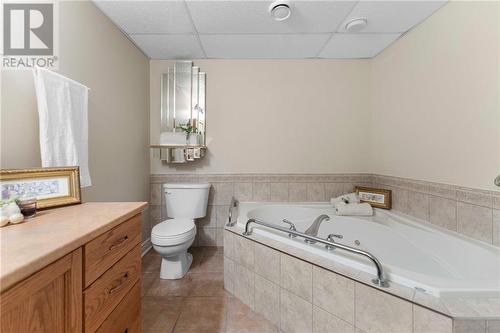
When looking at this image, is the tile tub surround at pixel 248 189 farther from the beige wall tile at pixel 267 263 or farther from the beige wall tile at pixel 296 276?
the beige wall tile at pixel 296 276

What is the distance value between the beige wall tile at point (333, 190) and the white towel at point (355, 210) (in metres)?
0.37

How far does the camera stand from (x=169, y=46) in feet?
6.93

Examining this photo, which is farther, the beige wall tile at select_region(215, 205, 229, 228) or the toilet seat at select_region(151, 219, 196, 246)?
the beige wall tile at select_region(215, 205, 229, 228)

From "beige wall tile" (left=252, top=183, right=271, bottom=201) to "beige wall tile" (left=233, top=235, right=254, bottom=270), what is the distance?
848 mm

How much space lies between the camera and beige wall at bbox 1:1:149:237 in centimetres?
104

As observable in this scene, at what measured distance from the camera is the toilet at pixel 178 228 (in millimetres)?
1683

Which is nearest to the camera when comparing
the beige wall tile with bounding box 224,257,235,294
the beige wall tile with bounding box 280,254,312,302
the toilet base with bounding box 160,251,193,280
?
the beige wall tile with bounding box 280,254,312,302

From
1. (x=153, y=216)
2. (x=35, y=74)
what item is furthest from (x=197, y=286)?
(x=35, y=74)

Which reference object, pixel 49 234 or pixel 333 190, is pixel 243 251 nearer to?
pixel 49 234

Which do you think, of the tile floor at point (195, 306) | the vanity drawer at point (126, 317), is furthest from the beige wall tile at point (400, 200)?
the vanity drawer at point (126, 317)

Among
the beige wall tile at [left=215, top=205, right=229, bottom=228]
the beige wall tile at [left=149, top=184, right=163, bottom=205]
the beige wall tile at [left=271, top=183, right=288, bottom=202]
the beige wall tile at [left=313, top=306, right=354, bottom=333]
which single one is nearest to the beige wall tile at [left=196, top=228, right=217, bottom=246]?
the beige wall tile at [left=215, top=205, right=229, bottom=228]

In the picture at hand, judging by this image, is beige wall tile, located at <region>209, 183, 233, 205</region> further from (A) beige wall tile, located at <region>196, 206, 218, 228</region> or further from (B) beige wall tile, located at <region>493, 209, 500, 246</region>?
(B) beige wall tile, located at <region>493, 209, 500, 246</region>

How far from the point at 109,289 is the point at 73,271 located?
23 cm

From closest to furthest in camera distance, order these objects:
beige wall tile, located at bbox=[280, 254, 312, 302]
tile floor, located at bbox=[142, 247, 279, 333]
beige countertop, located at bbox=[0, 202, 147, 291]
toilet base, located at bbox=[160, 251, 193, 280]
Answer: beige countertop, located at bbox=[0, 202, 147, 291] → beige wall tile, located at bbox=[280, 254, 312, 302] → tile floor, located at bbox=[142, 247, 279, 333] → toilet base, located at bbox=[160, 251, 193, 280]
